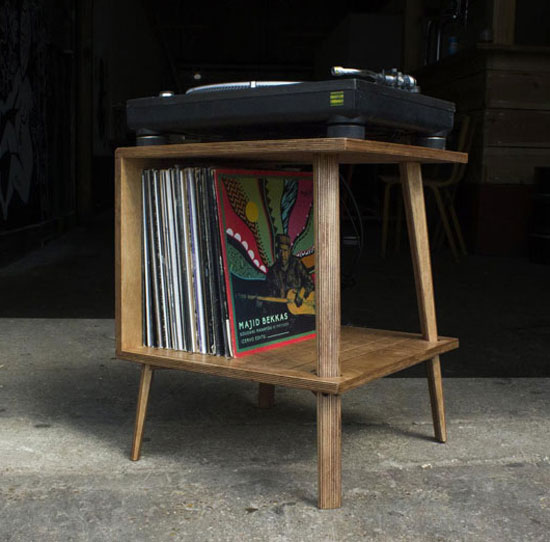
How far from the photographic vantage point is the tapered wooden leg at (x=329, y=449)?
4.52 ft

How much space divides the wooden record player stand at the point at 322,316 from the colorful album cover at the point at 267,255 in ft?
0.18

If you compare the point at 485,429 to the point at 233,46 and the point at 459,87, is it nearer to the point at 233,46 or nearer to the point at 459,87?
the point at 459,87

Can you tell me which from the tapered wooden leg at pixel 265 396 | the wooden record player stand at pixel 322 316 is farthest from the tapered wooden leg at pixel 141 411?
the tapered wooden leg at pixel 265 396

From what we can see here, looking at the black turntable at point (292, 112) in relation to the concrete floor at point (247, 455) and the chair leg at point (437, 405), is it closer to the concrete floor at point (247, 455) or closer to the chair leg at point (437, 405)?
the chair leg at point (437, 405)

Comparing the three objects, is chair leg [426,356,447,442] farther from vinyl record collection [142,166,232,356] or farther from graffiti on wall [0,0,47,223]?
graffiti on wall [0,0,47,223]

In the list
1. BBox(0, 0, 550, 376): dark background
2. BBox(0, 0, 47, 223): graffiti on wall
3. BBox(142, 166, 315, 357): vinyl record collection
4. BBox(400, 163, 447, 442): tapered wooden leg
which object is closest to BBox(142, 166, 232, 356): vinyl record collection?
BBox(142, 166, 315, 357): vinyl record collection

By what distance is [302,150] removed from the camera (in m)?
1.32

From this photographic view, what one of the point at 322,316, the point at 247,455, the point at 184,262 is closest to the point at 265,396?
the point at 247,455

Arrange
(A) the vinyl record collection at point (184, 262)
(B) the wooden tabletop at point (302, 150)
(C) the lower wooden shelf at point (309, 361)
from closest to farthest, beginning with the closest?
(B) the wooden tabletop at point (302, 150) < (C) the lower wooden shelf at point (309, 361) < (A) the vinyl record collection at point (184, 262)

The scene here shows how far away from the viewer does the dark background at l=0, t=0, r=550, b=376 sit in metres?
3.79

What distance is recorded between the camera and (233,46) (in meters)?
18.5

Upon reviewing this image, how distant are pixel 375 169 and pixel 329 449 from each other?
887cm

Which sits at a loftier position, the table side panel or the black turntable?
the black turntable

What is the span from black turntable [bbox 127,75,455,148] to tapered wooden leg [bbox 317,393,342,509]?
450 millimetres
